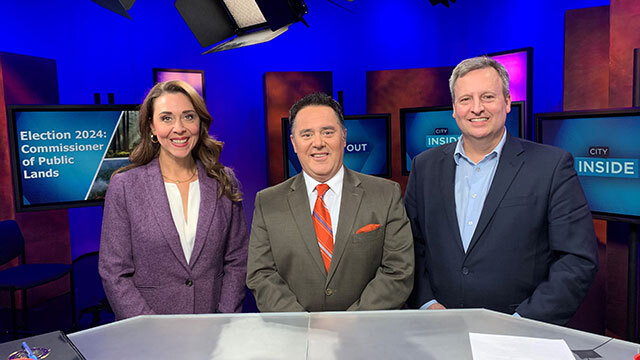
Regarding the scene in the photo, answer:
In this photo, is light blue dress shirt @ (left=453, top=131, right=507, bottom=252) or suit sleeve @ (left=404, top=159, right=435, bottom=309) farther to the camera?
suit sleeve @ (left=404, top=159, right=435, bottom=309)

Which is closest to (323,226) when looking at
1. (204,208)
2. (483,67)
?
(204,208)

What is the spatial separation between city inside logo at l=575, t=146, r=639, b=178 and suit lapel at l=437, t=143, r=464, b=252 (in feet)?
3.37

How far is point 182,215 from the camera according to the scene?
2254 mm

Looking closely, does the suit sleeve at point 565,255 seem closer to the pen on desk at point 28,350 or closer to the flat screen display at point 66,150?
the pen on desk at point 28,350

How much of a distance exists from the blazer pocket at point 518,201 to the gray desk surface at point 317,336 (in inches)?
25.8

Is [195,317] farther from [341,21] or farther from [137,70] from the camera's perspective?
[341,21]

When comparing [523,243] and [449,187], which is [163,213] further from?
[523,243]

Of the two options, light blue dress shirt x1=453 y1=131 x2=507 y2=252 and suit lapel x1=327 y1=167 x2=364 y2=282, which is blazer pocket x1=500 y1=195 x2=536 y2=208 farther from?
suit lapel x1=327 y1=167 x2=364 y2=282

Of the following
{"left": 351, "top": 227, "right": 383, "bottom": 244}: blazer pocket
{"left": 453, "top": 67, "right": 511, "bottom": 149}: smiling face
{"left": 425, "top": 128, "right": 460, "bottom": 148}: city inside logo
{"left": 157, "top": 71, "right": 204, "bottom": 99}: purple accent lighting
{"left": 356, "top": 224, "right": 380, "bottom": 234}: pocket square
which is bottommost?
{"left": 351, "top": 227, "right": 383, "bottom": 244}: blazer pocket

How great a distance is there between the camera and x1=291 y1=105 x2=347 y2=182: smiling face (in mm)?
1925

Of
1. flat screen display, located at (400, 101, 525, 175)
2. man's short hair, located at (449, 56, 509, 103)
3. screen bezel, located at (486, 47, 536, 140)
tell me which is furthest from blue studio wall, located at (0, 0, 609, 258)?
man's short hair, located at (449, 56, 509, 103)

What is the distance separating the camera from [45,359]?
1.17 metres

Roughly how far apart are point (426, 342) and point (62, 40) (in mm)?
4984

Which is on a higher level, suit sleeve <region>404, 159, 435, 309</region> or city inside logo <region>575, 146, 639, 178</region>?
city inside logo <region>575, 146, 639, 178</region>
